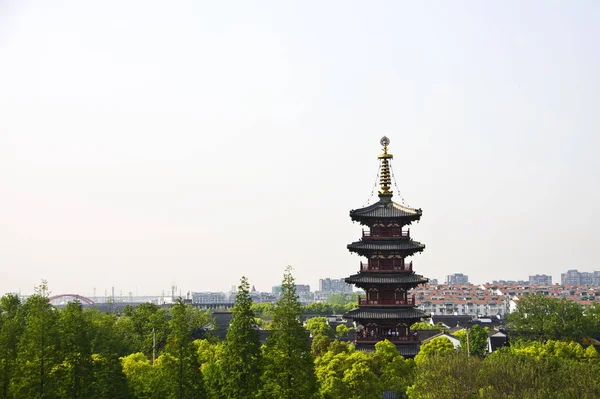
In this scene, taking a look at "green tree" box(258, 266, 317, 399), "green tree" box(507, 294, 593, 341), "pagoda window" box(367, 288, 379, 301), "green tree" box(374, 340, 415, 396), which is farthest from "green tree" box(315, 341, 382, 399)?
"green tree" box(507, 294, 593, 341)

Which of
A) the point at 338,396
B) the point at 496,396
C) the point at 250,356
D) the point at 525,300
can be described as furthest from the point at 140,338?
the point at 525,300

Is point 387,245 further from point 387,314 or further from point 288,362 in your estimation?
point 288,362

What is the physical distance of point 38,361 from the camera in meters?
32.7

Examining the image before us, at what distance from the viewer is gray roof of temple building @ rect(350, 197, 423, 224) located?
167ft

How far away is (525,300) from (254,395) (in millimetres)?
51133

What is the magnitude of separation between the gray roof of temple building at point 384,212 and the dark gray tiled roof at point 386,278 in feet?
13.3

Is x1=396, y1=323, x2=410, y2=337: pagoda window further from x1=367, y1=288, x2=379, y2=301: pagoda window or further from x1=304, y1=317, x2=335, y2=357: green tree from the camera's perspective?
x1=304, y1=317, x2=335, y2=357: green tree

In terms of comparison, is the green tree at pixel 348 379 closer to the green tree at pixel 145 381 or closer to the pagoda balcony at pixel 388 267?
the green tree at pixel 145 381

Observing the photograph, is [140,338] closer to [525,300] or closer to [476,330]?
[476,330]

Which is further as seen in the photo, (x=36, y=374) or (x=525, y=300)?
(x=525, y=300)

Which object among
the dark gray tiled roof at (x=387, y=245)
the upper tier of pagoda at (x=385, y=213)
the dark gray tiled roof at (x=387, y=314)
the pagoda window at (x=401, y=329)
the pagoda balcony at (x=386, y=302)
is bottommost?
the pagoda window at (x=401, y=329)

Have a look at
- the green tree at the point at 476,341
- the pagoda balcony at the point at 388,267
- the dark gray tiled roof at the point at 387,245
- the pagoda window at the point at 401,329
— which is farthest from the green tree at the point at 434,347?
the green tree at the point at 476,341

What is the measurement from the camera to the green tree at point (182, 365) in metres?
33.5

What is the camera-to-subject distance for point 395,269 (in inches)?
2019
